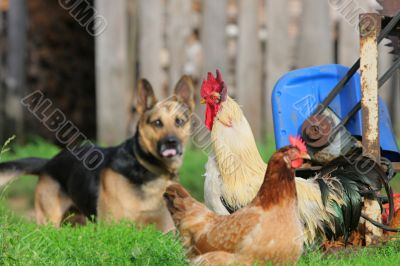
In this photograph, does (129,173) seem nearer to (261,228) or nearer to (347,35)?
(261,228)

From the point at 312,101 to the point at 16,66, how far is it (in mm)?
6615

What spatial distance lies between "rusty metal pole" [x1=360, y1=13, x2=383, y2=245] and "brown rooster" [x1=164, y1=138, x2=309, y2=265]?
1159mm

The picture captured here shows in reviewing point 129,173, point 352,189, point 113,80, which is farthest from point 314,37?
point 352,189

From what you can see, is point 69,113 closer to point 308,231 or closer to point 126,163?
point 126,163

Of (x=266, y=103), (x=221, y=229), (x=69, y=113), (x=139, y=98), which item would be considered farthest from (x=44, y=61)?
(x=221, y=229)

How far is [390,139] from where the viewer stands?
6949mm


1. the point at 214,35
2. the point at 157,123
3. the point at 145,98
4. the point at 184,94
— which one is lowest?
the point at 157,123

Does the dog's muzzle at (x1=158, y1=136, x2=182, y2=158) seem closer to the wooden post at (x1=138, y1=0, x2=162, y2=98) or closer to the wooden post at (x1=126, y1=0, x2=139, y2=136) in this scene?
the wooden post at (x1=138, y1=0, x2=162, y2=98)

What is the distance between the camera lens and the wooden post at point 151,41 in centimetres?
1101

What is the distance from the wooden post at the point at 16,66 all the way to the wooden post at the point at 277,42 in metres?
3.63

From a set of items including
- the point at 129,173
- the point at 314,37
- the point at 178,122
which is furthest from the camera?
the point at 314,37

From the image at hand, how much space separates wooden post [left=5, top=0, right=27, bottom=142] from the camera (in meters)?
12.3

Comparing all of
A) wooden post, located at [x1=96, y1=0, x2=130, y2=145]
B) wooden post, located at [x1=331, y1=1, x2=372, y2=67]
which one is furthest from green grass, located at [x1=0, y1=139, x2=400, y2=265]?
wooden post, located at [x1=331, y1=1, x2=372, y2=67]

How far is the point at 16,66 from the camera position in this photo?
12492mm
